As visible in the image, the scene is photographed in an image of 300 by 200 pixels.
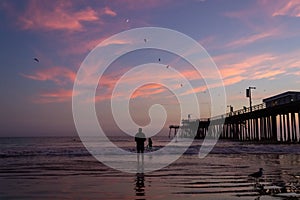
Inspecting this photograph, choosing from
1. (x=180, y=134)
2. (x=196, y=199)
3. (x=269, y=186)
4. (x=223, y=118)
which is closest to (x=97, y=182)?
(x=196, y=199)

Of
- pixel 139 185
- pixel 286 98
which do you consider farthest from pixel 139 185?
pixel 286 98

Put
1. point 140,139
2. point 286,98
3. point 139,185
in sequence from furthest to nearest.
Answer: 1. point 286,98
2. point 140,139
3. point 139,185

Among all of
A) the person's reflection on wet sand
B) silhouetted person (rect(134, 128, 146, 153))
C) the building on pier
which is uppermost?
the building on pier

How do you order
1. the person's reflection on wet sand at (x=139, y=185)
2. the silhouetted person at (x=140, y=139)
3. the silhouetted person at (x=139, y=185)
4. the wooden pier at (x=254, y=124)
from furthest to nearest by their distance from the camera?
the wooden pier at (x=254, y=124) < the silhouetted person at (x=140, y=139) < the silhouetted person at (x=139, y=185) < the person's reflection on wet sand at (x=139, y=185)

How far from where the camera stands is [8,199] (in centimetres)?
854

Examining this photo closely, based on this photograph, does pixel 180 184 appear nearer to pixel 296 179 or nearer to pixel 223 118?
pixel 296 179

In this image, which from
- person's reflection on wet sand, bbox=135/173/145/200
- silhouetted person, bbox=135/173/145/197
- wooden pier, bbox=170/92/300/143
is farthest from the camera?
wooden pier, bbox=170/92/300/143

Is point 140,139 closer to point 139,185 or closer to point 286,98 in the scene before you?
point 139,185

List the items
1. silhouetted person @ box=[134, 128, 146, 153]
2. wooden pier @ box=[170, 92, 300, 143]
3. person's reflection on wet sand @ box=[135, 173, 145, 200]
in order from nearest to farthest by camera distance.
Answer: person's reflection on wet sand @ box=[135, 173, 145, 200], silhouetted person @ box=[134, 128, 146, 153], wooden pier @ box=[170, 92, 300, 143]

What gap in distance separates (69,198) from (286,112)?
152 ft

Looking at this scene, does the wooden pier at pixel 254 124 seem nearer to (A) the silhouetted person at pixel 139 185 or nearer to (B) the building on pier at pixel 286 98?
(B) the building on pier at pixel 286 98

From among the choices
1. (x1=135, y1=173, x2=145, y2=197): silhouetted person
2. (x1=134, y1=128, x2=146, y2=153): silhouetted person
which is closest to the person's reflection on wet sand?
(x1=135, y1=173, x2=145, y2=197): silhouetted person

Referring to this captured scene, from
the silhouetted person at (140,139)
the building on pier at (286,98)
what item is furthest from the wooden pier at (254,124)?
the silhouetted person at (140,139)

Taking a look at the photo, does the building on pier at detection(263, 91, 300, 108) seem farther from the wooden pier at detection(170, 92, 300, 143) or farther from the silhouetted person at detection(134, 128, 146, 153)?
the silhouetted person at detection(134, 128, 146, 153)
